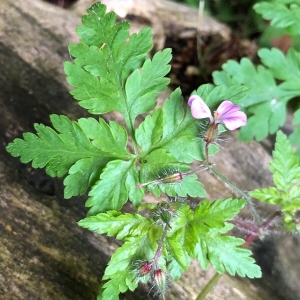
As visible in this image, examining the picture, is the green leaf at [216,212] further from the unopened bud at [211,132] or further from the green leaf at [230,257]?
the unopened bud at [211,132]

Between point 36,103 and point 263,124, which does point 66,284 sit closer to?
point 36,103

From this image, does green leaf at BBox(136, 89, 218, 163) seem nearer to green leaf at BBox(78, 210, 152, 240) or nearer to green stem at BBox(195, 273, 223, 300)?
green leaf at BBox(78, 210, 152, 240)

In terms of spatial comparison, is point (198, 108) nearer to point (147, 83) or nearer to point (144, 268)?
point (147, 83)

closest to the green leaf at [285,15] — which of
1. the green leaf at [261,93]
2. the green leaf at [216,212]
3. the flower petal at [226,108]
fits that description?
the green leaf at [261,93]

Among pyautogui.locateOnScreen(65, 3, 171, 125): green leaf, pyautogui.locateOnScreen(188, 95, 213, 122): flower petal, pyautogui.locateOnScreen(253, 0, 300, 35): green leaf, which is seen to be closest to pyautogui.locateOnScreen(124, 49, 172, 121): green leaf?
pyautogui.locateOnScreen(65, 3, 171, 125): green leaf

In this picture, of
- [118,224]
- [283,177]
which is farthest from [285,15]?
[118,224]

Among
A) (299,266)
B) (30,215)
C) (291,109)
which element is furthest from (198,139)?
(291,109)
